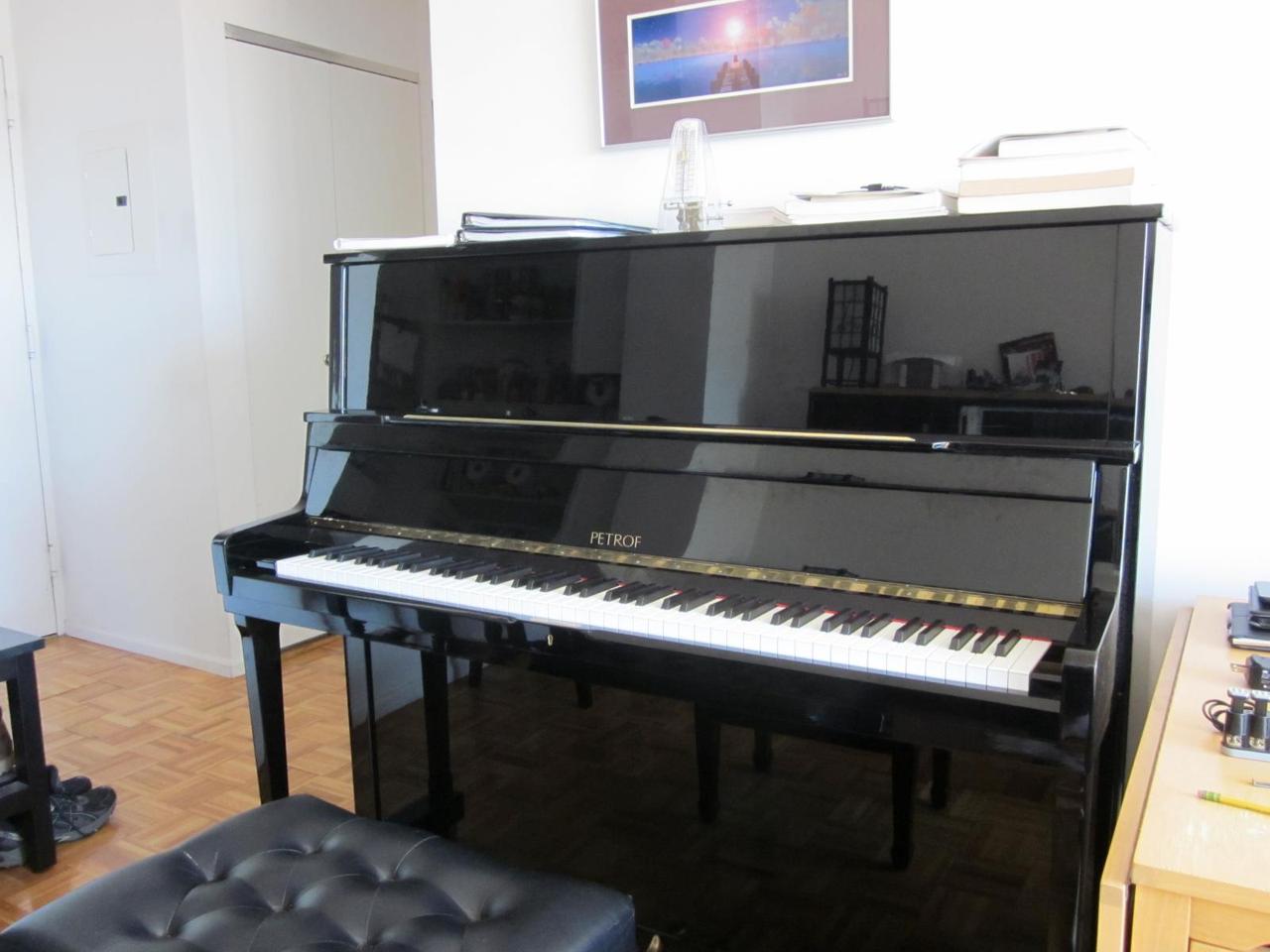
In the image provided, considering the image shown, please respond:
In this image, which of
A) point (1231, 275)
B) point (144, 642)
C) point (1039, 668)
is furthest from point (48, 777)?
point (1231, 275)

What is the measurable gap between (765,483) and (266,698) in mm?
1013

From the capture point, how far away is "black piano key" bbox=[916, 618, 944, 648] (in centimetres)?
121

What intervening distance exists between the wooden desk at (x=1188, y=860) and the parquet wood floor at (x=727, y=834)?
28 centimetres

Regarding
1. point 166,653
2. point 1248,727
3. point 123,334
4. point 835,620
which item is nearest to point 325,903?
point 835,620

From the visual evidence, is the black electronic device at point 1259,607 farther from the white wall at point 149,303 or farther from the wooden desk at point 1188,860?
the white wall at point 149,303

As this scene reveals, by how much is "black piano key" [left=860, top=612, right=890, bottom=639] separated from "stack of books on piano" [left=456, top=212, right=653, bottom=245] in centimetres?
81

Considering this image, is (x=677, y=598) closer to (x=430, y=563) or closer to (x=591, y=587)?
(x=591, y=587)

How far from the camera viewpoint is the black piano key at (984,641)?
1180mm

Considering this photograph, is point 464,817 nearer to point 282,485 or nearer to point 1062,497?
point 1062,497

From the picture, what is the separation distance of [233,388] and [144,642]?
39.3 inches

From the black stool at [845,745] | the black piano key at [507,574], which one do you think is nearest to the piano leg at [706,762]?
the black stool at [845,745]

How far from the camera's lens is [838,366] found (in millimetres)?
1467

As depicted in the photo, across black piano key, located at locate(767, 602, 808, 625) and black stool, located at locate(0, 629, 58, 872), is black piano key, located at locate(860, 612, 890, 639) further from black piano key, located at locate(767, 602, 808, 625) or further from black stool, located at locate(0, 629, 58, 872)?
black stool, located at locate(0, 629, 58, 872)

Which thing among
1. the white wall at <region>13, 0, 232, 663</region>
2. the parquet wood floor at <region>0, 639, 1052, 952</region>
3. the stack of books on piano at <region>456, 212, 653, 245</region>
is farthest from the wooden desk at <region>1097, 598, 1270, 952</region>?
the white wall at <region>13, 0, 232, 663</region>
